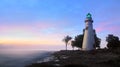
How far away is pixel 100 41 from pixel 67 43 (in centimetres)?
1955

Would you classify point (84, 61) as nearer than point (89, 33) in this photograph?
Yes

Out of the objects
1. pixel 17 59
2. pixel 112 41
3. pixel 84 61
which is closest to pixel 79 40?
pixel 112 41

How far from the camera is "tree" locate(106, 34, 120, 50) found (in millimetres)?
71738

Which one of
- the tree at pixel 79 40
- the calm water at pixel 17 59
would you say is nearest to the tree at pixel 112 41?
the tree at pixel 79 40

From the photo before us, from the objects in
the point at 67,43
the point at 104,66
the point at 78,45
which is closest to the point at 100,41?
the point at 78,45

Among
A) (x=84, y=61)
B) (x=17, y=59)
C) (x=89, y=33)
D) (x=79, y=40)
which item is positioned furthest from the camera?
(x=79, y=40)

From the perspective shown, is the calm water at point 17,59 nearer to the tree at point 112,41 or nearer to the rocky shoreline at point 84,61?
the rocky shoreline at point 84,61

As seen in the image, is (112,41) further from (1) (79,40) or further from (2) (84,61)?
(2) (84,61)

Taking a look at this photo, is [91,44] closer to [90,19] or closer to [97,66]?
[90,19]

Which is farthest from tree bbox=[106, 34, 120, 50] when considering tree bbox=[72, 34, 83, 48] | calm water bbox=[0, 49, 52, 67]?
calm water bbox=[0, 49, 52, 67]

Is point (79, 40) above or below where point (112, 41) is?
above

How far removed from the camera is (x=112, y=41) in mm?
73312

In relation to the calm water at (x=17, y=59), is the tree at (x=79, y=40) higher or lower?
higher

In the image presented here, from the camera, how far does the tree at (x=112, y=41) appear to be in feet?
235
